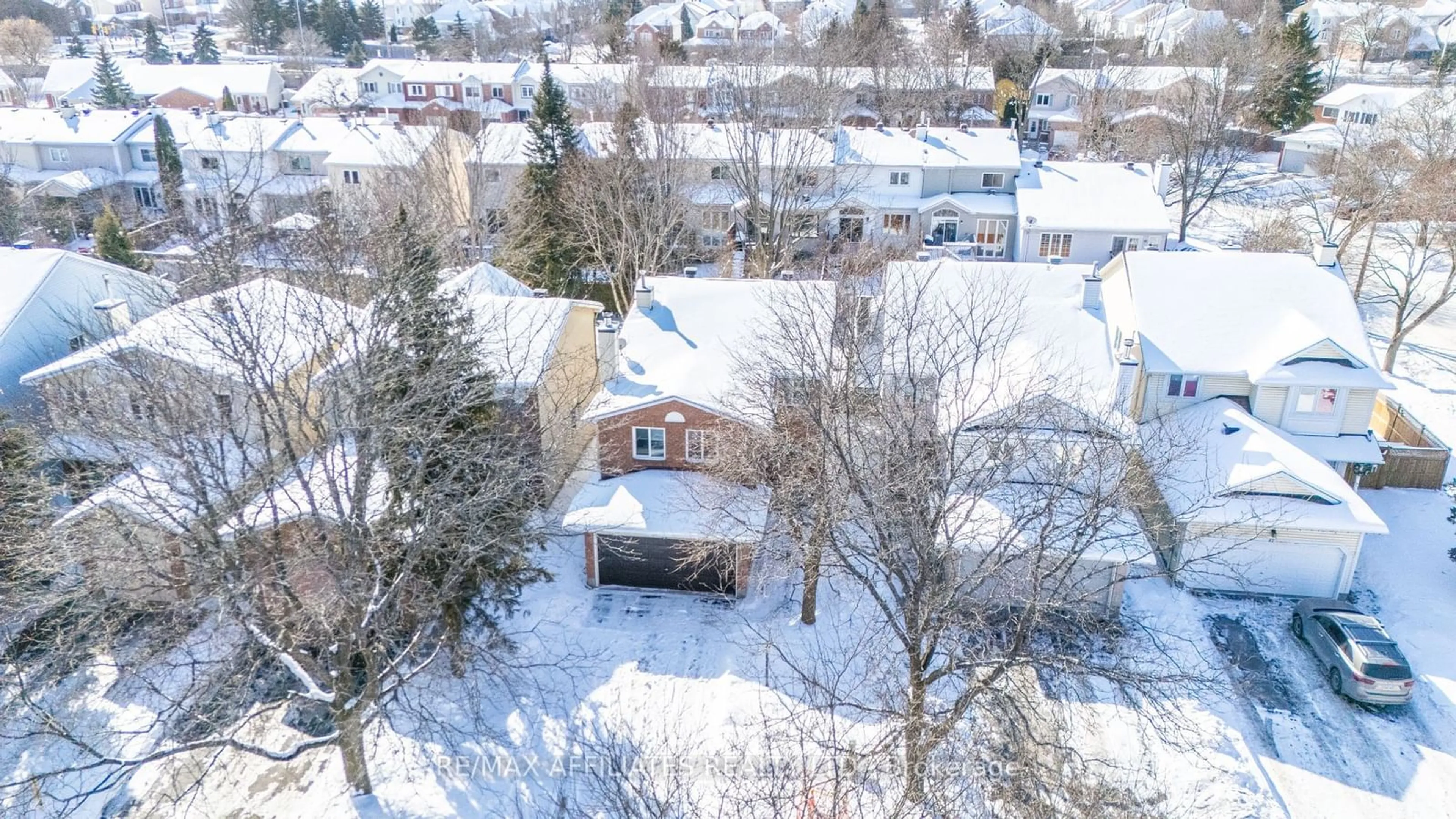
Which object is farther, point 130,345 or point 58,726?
point 130,345

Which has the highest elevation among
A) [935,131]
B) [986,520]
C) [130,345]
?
[935,131]

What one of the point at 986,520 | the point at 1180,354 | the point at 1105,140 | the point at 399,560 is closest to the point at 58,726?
the point at 399,560

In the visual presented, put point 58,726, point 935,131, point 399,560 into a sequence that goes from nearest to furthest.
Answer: point 58,726 → point 399,560 → point 935,131

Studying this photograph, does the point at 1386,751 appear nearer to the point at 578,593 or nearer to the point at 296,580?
the point at 578,593

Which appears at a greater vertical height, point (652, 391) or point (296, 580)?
point (652, 391)

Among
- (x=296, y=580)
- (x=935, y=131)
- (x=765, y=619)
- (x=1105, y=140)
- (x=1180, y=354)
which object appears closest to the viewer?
(x=296, y=580)
